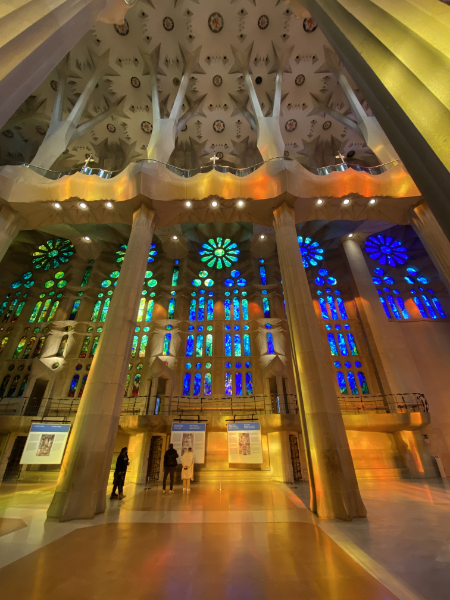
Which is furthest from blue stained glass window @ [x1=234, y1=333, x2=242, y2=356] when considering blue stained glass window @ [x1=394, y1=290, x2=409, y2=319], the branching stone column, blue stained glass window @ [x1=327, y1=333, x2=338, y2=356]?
blue stained glass window @ [x1=394, y1=290, x2=409, y2=319]

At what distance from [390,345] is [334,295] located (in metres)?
5.20

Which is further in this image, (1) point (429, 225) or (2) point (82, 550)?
(1) point (429, 225)

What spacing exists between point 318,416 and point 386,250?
19070 mm

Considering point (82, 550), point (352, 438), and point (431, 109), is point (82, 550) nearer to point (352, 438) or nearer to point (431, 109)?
point (431, 109)

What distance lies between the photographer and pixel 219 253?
22.2 metres

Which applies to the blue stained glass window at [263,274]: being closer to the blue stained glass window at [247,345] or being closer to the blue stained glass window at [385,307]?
the blue stained glass window at [247,345]

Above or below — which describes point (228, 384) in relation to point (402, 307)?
below

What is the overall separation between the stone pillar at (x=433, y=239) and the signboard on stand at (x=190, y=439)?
33.3ft

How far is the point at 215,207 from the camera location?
1210 centimetres

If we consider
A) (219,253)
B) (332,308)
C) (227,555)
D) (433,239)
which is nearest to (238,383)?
(332,308)

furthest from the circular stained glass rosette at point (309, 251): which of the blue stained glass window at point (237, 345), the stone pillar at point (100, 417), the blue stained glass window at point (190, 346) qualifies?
the stone pillar at point (100, 417)

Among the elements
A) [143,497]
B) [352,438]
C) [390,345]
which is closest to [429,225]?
[390,345]

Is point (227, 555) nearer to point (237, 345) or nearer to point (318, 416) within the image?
point (318, 416)

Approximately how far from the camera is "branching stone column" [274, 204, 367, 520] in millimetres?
5922
